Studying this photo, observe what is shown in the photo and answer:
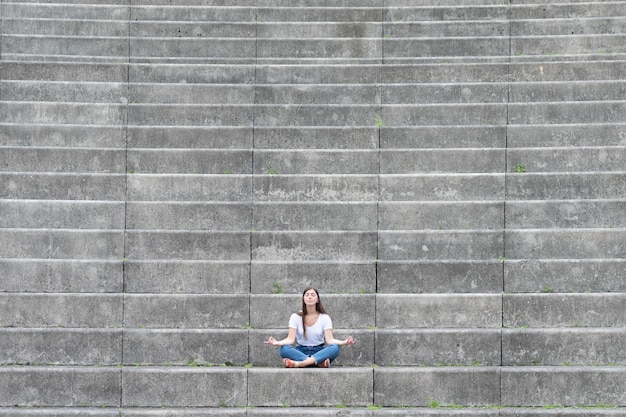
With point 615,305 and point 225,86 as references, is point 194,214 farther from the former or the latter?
point 615,305

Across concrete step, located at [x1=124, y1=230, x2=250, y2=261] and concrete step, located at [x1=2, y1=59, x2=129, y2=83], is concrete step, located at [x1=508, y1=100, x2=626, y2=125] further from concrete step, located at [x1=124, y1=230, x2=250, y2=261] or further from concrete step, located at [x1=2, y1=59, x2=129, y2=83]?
concrete step, located at [x1=2, y1=59, x2=129, y2=83]

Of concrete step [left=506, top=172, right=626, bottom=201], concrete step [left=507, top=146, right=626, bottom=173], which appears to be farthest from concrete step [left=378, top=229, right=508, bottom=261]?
concrete step [left=507, top=146, right=626, bottom=173]

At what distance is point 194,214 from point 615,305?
3919 mm

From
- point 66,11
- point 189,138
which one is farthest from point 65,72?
point 189,138

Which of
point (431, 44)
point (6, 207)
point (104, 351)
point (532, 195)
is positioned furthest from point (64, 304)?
point (431, 44)

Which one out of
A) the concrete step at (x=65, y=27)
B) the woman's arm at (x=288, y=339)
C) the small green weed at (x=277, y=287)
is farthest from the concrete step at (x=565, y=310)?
the concrete step at (x=65, y=27)

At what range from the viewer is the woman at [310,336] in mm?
9117

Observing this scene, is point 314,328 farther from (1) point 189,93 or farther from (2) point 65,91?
(2) point 65,91

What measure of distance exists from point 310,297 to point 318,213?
1316 mm

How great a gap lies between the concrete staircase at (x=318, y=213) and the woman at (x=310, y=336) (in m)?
0.19

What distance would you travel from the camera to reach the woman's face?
9.23m

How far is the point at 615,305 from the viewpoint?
375 inches

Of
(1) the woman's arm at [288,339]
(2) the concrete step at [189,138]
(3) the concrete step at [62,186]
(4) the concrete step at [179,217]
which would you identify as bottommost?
(1) the woman's arm at [288,339]

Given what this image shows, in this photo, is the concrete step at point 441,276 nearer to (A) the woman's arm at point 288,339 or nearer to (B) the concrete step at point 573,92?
(A) the woman's arm at point 288,339
